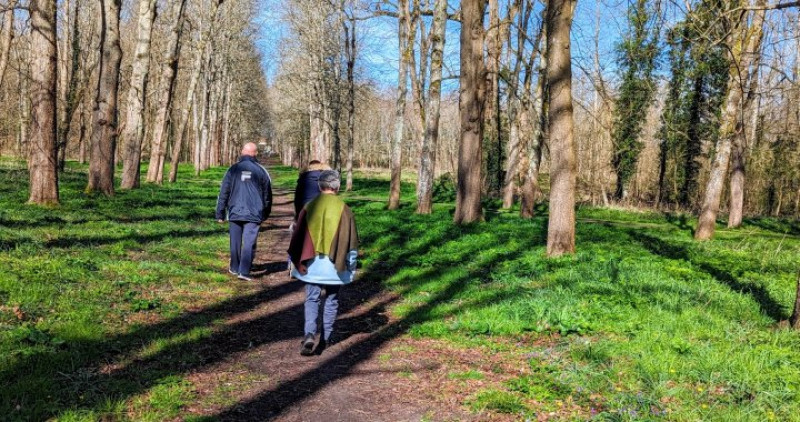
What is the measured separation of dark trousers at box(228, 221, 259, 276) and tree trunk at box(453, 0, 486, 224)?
627cm

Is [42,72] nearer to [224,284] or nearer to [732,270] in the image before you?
[224,284]

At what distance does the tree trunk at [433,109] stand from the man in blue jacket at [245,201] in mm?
7718

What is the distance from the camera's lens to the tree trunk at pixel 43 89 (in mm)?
10164

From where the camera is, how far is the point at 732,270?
8312 mm

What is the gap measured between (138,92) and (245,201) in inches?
406

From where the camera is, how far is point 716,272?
323 inches

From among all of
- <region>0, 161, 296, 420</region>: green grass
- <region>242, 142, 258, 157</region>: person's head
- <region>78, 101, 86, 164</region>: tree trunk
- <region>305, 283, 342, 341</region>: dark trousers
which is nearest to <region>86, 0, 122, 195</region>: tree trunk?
<region>0, 161, 296, 420</region>: green grass

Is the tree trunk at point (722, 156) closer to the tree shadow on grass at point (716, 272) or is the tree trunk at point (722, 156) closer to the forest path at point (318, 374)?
the tree shadow on grass at point (716, 272)

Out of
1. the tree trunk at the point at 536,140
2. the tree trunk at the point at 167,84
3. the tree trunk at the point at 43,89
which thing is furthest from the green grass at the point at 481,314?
the tree trunk at the point at 167,84

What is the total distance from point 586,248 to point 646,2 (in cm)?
447

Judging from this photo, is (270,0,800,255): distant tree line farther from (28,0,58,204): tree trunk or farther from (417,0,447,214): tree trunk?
(28,0,58,204): tree trunk

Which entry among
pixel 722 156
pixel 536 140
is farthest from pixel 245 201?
pixel 722 156

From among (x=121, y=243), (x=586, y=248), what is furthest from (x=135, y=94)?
(x=586, y=248)

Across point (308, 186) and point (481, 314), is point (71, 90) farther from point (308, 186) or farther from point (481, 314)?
point (481, 314)
